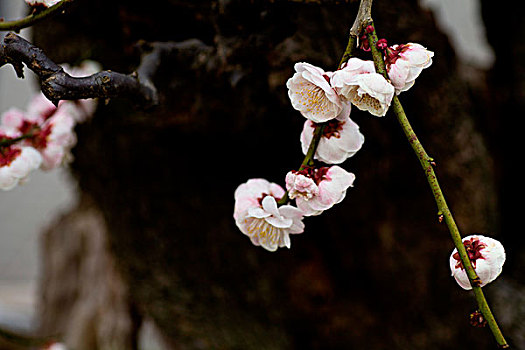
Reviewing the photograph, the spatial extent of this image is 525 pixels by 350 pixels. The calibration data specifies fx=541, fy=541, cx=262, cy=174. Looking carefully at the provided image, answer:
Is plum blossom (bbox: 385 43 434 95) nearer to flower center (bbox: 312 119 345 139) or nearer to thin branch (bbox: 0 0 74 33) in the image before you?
flower center (bbox: 312 119 345 139)

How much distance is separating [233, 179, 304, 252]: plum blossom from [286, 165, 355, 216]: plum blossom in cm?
1

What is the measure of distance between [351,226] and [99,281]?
2.33 ft

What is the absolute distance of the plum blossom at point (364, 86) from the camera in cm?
26

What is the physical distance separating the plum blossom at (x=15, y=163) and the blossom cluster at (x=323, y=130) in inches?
6.6

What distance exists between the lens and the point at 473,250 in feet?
0.97

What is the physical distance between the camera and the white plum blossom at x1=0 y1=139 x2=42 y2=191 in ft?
1.26

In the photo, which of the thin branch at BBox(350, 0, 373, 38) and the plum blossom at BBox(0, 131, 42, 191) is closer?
the thin branch at BBox(350, 0, 373, 38)

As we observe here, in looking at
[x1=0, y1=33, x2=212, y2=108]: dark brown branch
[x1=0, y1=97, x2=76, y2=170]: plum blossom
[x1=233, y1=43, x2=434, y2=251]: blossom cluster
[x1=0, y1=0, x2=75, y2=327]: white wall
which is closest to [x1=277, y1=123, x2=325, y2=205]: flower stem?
[x1=233, y1=43, x2=434, y2=251]: blossom cluster

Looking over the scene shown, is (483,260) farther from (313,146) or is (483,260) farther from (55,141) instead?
(55,141)

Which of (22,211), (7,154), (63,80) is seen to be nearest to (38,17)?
(63,80)

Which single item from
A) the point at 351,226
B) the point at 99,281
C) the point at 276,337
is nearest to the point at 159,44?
the point at 351,226

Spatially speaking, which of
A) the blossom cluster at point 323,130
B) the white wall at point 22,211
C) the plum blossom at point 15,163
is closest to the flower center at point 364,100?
the blossom cluster at point 323,130

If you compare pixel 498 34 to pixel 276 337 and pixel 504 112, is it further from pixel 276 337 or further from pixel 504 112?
pixel 276 337

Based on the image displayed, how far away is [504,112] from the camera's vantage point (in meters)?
0.80
